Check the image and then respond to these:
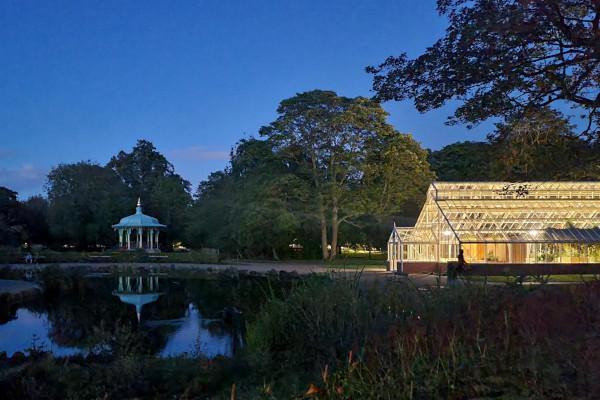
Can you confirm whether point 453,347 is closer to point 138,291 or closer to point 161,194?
point 138,291

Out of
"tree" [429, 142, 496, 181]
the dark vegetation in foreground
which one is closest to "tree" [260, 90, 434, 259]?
"tree" [429, 142, 496, 181]

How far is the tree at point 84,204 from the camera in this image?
41438mm

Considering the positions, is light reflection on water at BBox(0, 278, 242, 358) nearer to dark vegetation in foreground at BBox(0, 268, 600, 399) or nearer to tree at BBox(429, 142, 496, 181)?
dark vegetation in foreground at BBox(0, 268, 600, 399)

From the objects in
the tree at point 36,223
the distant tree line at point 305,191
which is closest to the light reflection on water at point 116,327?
the distant tree line at point 305,191

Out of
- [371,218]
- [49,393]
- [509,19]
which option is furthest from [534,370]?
[371,218]

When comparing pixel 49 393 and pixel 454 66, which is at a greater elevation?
pixel 454 66

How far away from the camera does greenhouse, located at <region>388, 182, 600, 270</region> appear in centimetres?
2289

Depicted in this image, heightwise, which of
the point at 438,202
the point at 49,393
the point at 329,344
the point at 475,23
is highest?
the point at 475,23

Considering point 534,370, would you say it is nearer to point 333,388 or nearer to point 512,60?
point 333,388

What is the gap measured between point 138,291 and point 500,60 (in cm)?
1432

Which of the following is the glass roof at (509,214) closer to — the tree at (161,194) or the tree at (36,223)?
the tree at (161,194)

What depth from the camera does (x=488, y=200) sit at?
966 inches

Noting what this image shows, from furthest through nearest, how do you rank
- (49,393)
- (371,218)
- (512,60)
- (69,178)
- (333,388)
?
(69,178)
(371,218)
(512,60)
(49,393)
(333,388)

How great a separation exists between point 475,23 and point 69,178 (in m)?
43.4
